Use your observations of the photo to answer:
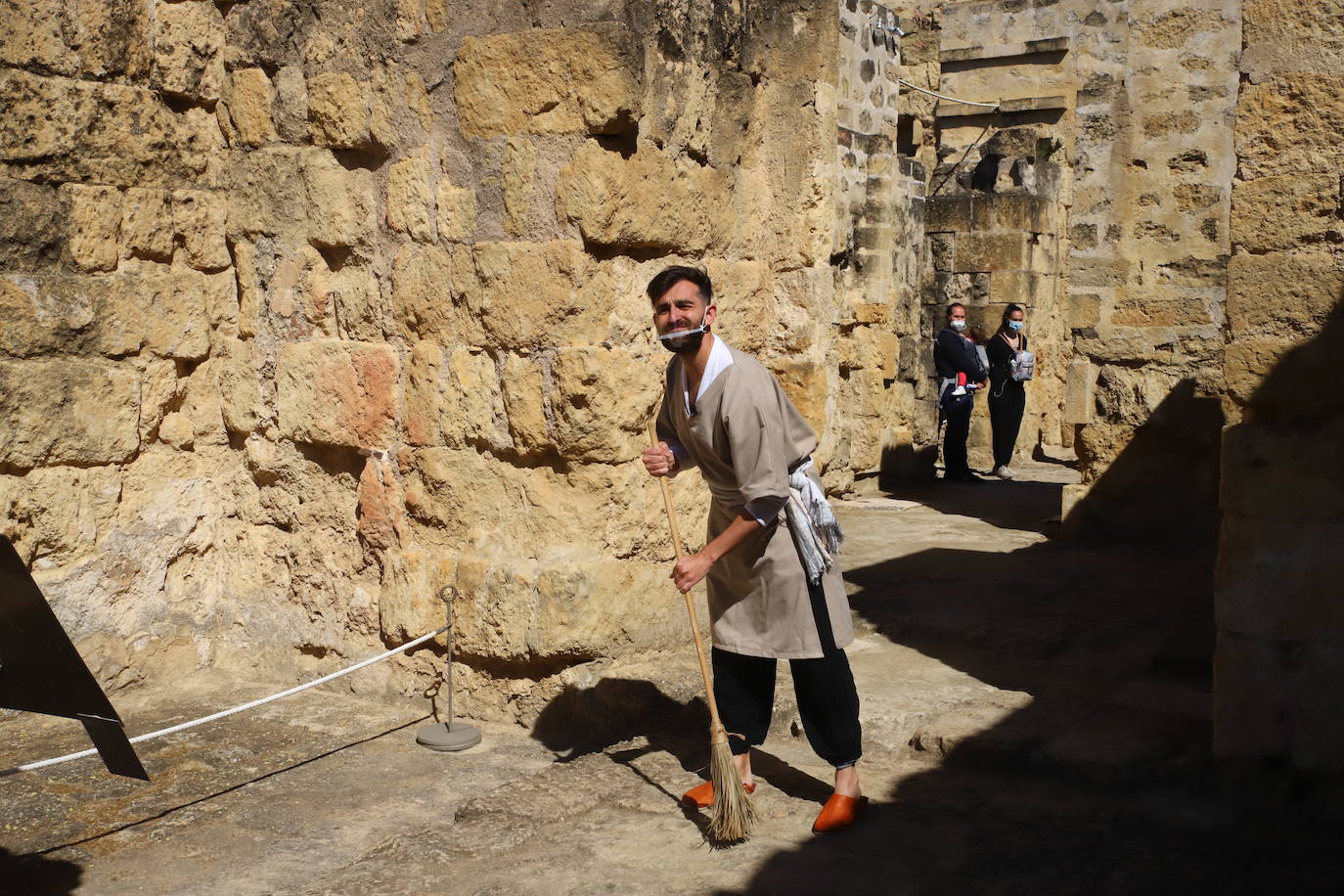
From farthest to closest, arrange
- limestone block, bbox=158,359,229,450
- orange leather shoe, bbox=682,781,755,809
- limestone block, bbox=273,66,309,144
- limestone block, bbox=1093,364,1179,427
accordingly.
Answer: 1. limestone block, bbox=1093,364,1179,427
2. limestone block, bbox=158,359,229,450
3. limestone block, bbox=273,66,309,144
4. orange leather shoe, bbox=682,781,755,809

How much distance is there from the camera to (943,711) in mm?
4223

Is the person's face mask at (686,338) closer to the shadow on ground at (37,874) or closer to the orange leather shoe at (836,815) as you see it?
the orange leather shoe at (836,815)

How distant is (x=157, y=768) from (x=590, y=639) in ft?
4.53

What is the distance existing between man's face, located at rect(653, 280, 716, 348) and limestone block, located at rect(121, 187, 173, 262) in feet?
7.44

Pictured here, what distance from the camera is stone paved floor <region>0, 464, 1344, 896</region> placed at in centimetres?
320

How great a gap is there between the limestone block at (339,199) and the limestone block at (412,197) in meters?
0.11

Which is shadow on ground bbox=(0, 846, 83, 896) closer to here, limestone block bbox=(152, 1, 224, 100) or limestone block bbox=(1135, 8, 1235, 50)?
limestone block bbox=(152, 1, 224, 100)

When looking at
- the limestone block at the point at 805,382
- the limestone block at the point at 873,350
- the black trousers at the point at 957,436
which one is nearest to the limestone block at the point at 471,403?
the limestone block at the point at 805,382

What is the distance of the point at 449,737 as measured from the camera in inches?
171

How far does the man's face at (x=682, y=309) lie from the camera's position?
344cm

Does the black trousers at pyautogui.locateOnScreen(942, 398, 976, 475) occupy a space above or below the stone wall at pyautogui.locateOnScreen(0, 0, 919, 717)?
below

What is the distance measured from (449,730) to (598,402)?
3.87 ft

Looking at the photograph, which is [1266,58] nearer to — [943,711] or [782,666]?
[943,711]

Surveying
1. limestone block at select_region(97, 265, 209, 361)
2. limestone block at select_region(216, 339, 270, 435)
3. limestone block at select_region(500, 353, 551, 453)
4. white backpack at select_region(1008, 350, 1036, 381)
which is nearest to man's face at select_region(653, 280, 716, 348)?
limestone block at select_region(500, 353, 551, 453)
